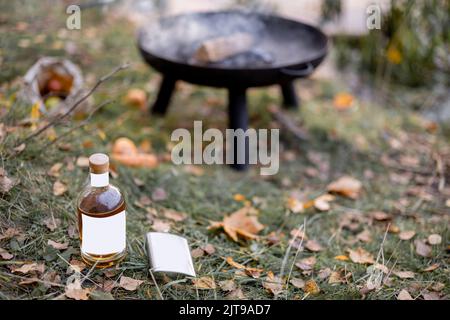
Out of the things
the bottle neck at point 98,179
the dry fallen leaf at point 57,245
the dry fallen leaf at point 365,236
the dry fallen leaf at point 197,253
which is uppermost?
the bottle neck at point 98,179

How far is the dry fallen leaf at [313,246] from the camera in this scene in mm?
2545

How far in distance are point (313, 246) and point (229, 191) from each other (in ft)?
2.53

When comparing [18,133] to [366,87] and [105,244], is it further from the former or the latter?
[366,87]

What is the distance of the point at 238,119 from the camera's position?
3.51 m

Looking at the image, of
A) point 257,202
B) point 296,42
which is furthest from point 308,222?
point 296,42

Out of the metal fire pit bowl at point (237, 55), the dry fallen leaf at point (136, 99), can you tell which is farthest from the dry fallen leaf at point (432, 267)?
the dry fallen leaf at point (136, 99)

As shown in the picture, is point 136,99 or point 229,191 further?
point 136,99

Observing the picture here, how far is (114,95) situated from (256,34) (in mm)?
1248

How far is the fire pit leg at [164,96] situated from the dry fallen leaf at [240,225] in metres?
1.42

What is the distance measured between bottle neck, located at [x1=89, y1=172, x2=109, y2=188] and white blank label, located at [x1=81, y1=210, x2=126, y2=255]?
0.42 ft

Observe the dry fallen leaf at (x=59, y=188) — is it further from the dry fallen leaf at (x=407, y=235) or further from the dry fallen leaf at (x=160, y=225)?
the dry fallen leaf at (x=407, y=235)

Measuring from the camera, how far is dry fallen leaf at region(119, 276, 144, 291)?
199 cm

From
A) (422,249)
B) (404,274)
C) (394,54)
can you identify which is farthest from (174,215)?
(394,54)

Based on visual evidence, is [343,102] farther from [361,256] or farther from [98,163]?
[98,163]
